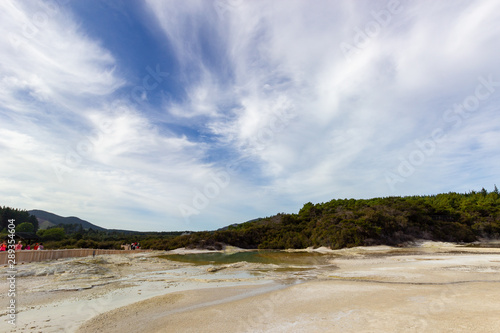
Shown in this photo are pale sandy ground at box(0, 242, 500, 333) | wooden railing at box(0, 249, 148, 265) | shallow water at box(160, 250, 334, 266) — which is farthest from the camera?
shallow water at box(160, 250, 334, 266)

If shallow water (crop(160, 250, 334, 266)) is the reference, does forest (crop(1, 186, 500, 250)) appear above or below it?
above

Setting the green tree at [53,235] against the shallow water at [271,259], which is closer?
the shallow water at [271,259]

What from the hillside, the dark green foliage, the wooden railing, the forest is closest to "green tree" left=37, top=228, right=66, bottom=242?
the forest

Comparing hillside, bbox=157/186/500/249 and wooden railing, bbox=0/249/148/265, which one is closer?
wooden railing, bbox=0/249/148/265

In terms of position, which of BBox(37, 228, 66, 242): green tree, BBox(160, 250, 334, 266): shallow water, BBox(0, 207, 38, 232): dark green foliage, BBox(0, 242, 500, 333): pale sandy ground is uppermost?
BBox(0, 207, 38, 232): dark green foliage

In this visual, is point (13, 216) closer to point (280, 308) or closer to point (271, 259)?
point (271, 259)

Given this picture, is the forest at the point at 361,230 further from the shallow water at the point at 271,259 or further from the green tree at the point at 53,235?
the shallow water at the point at 271,259

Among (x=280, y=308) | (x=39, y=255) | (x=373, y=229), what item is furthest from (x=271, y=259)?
(x=280, y=308)

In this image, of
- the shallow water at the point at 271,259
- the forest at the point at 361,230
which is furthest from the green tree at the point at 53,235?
the shallow water at the point at 271,259

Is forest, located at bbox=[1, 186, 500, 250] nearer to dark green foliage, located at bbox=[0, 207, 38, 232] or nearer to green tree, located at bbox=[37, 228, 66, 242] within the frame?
green tree, located at bbox=[37, 228, 66, 242]

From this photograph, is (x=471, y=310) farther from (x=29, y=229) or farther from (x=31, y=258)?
(x=29, y=229)

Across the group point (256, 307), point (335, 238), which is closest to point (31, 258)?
point (256, 307)

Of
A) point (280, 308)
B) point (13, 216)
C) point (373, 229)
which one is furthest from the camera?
point (13, 216)

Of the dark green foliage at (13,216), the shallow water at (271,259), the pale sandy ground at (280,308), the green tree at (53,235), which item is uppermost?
the dark green foliage at (13,216)
